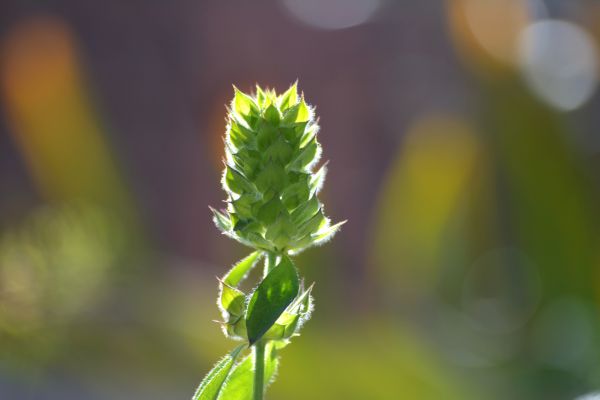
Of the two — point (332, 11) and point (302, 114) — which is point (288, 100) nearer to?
point (302, 114)

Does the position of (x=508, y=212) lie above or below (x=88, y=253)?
above

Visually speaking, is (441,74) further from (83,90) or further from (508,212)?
(83,90)

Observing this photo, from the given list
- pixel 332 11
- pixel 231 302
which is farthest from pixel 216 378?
pixel 332 11

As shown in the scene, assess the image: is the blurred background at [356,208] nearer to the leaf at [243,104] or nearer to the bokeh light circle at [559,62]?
the bokeh light circle at [559,62]

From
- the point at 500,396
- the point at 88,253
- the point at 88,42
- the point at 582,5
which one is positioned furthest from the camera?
the point at 88,42

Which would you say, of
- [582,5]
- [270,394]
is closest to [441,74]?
[582,5]

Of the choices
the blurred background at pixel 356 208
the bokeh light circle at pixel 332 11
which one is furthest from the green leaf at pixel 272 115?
the bokeh light circle at pixel 332 11

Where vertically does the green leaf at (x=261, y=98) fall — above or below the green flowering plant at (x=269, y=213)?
above
